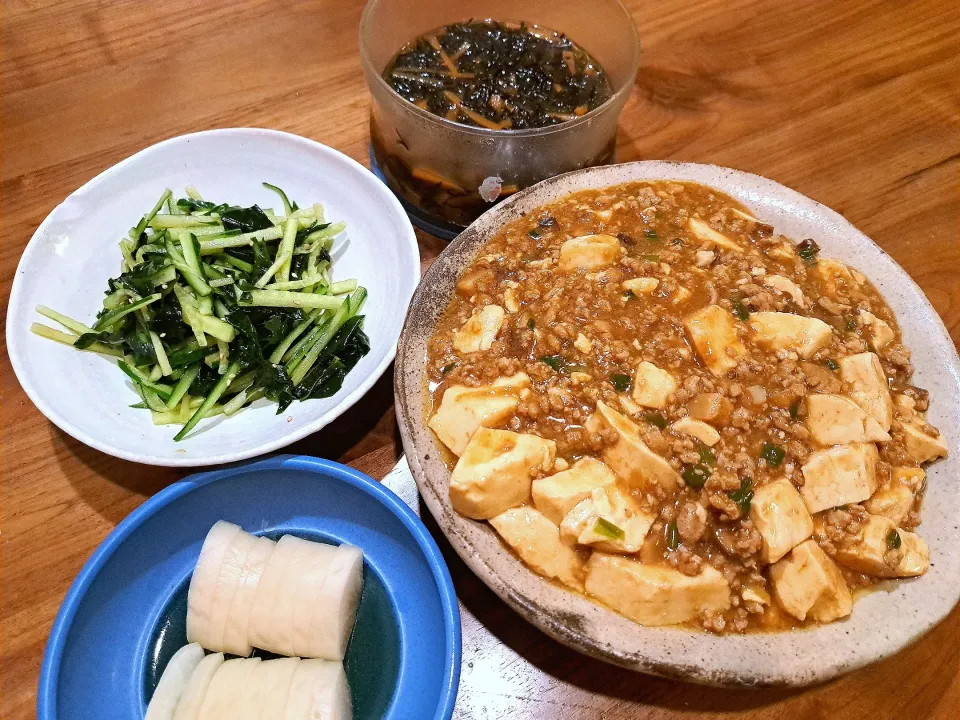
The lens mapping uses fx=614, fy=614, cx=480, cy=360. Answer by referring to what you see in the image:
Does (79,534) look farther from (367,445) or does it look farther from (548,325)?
(548,325)

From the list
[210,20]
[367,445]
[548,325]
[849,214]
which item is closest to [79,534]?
[367,445]

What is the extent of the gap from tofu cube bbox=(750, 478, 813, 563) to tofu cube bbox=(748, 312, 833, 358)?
0.41m

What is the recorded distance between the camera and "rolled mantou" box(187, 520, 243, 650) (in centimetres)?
172

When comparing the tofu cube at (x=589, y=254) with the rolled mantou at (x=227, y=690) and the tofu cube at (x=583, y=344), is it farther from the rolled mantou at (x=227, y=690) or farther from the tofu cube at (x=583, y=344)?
the rolled mantou at (x=227, y=690)

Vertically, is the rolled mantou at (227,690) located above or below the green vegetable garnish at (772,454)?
below

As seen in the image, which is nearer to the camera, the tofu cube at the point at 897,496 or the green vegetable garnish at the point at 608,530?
the green vegetable garnish at the point at 608,530

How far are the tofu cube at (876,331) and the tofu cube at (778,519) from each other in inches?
25.7

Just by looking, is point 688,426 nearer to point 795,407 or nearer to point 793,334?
point 795,407

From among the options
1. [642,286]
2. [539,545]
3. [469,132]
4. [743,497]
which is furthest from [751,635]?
[469,132]

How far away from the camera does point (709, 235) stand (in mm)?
2045

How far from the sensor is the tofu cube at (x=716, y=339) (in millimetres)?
1710

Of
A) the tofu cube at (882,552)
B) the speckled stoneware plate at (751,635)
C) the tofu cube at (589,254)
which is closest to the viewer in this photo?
the speckled stoneware plate at (751,635)

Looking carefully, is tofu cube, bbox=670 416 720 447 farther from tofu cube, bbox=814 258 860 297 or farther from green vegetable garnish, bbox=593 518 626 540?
tofu cube, bbox=814 258 860 297

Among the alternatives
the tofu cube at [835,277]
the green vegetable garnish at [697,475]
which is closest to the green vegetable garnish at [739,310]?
the tofu cube at [835,277]
